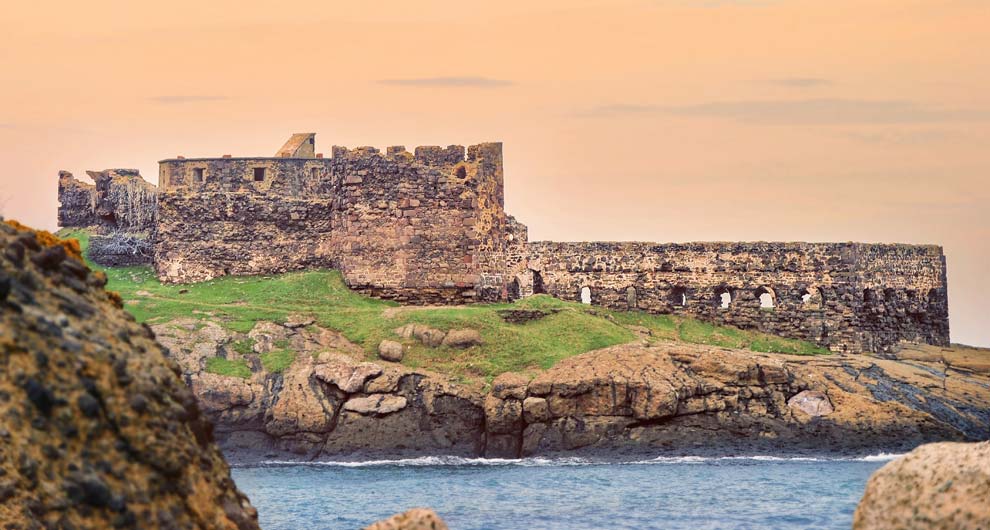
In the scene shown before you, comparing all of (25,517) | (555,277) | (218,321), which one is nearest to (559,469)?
(218,321)

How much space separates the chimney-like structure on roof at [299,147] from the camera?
5441cm

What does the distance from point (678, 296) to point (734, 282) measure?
1.63 meters

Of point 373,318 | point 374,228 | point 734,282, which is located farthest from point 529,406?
point 734,282

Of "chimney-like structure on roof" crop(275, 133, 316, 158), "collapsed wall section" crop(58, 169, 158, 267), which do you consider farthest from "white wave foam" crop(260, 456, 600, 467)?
"chimney-like structure on roof" crop(275, 133, 316, 158)

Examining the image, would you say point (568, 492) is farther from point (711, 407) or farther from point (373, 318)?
point (373, 318)

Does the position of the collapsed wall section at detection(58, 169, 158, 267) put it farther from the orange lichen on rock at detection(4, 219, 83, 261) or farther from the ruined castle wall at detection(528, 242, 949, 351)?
the orange lichen on rock at detection(4, 219, 83, 261)

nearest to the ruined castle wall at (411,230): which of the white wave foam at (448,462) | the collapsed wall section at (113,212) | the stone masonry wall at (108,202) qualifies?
the white wave foam at (448,462)

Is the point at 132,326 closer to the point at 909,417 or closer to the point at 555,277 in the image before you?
the point at 909,417

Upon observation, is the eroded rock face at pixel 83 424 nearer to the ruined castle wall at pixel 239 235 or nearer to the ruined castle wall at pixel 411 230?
the ruined castle wall at pixel 411 230

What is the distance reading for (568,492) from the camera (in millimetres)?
24984

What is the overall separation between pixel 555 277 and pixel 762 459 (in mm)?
11709

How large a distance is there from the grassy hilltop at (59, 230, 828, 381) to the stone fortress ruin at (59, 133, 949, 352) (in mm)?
793

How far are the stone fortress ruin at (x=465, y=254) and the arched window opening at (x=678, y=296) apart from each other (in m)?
0.04

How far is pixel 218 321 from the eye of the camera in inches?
1259
